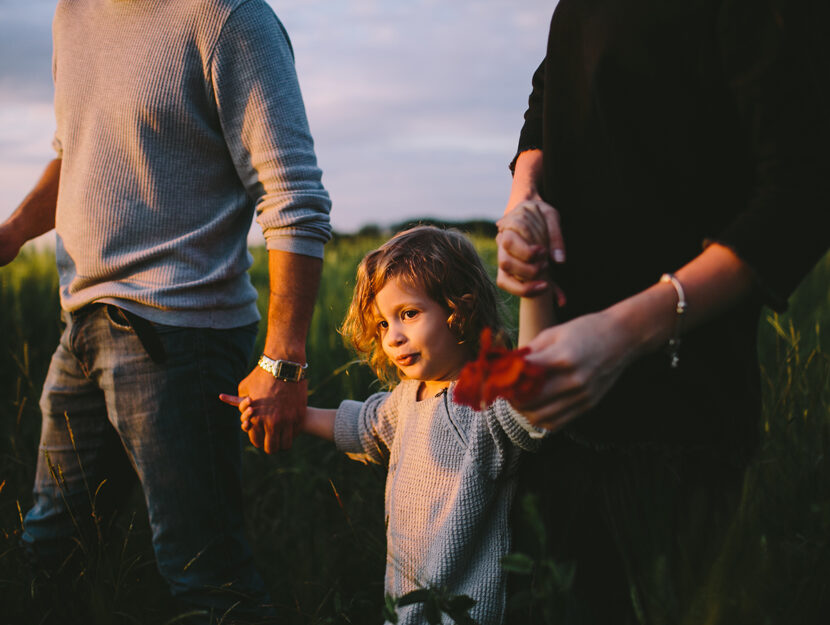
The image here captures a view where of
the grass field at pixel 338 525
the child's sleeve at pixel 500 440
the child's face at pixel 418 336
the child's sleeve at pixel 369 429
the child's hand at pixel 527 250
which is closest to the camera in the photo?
the child's hand at pixel 527 250

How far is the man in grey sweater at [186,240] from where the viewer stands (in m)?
1.67

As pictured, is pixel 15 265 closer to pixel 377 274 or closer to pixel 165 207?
pixel 165 207

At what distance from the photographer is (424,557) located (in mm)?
1520

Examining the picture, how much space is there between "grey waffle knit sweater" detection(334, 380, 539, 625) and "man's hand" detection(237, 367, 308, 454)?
1.01 feet

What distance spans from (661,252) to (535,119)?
0.46 meters

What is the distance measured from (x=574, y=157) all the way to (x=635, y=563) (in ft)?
2.30

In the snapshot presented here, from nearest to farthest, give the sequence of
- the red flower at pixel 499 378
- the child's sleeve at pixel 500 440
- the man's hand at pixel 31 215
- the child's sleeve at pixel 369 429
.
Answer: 1. the red flower at pixel 499 378
2. the child's sleeve at pixel 500 440
3. the child's sleeve at pixel 369 429
4. the man's hand at pixel 31 215

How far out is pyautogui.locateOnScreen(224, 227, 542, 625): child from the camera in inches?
57.6

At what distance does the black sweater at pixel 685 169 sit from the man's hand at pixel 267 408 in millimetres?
830

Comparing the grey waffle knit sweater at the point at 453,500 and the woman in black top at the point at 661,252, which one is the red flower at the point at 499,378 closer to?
the woman in black top at the point at 661,252

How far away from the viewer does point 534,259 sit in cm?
103

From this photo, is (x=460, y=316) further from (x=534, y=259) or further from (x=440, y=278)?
(x=534, y=259)

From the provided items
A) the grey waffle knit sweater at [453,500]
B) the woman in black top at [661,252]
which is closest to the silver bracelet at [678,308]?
the woman in black top at [661,252]

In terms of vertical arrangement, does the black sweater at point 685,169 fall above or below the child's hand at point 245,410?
above
